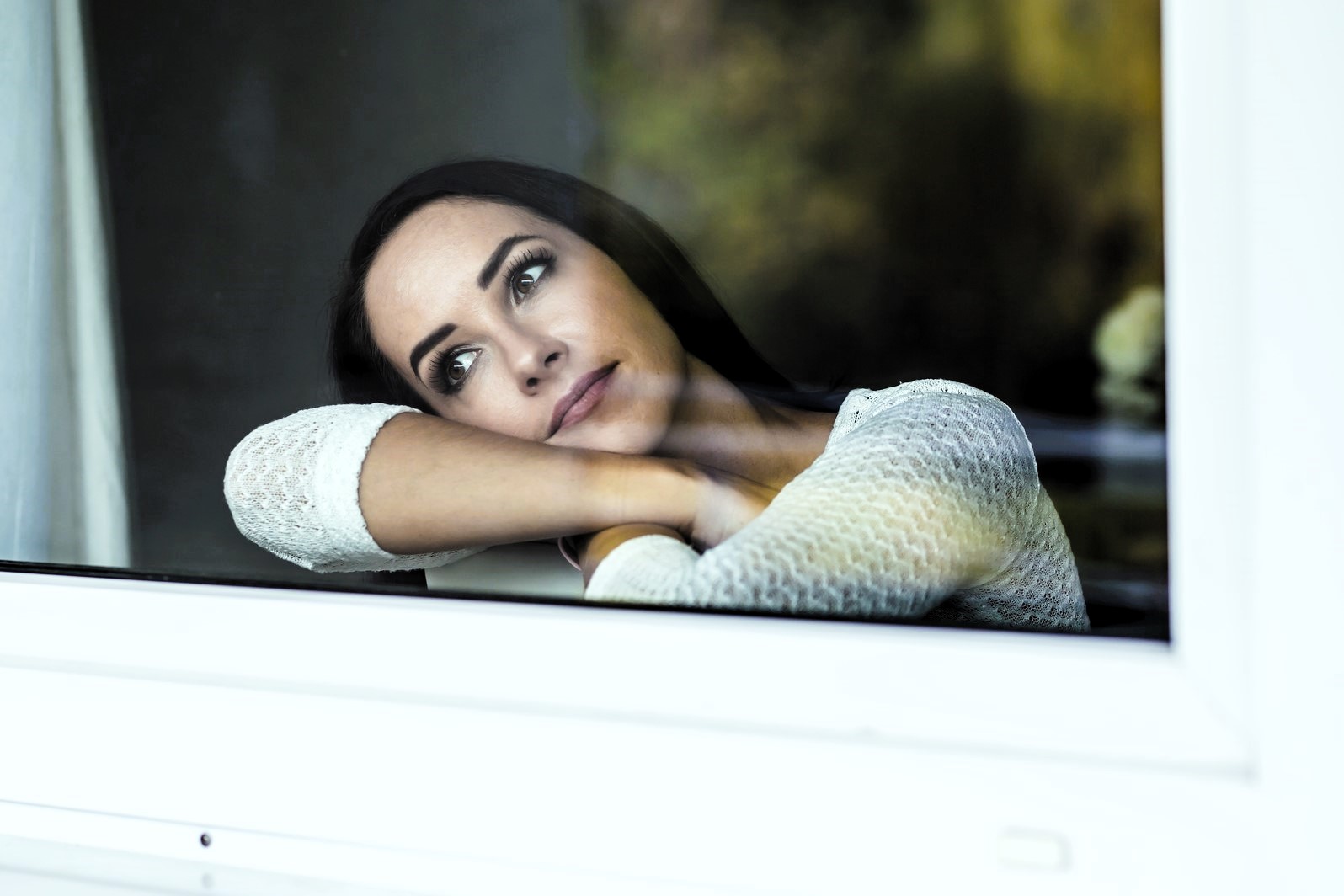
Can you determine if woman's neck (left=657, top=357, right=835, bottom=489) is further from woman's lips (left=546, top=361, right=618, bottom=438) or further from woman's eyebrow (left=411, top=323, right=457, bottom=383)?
woman's eyebrow (left=411, top=323, right=457, bottom=383)

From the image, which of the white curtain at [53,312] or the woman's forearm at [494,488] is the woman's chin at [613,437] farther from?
the white curtain at [53,312]

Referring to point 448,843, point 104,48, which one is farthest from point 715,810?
point 104,48

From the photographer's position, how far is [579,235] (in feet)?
2.40

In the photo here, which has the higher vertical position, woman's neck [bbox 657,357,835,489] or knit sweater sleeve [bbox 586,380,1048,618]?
woman's neck [bbox 657,357,835,489]

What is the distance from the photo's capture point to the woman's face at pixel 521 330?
72 cm

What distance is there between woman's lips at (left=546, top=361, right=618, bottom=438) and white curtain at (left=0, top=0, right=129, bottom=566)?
433mm

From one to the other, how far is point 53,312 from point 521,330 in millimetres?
490

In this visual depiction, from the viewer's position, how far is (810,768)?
0.64m

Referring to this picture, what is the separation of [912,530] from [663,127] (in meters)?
0.32

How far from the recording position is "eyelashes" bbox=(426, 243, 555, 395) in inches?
29.5

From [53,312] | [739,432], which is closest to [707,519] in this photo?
[739,432]

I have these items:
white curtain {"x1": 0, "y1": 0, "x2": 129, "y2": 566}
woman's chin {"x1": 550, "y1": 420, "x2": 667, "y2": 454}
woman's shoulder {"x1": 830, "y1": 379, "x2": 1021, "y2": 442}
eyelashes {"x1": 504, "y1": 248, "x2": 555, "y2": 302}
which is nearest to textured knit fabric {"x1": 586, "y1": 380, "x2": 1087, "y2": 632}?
woman's shoulder {"x1": 830, "y1": 379, "x2": 1021, "y2": 442}

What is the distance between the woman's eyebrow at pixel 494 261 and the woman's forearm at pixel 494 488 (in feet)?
0.37

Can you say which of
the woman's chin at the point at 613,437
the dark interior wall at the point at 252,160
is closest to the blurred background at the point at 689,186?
the dark interior wall at the point at 252,160
